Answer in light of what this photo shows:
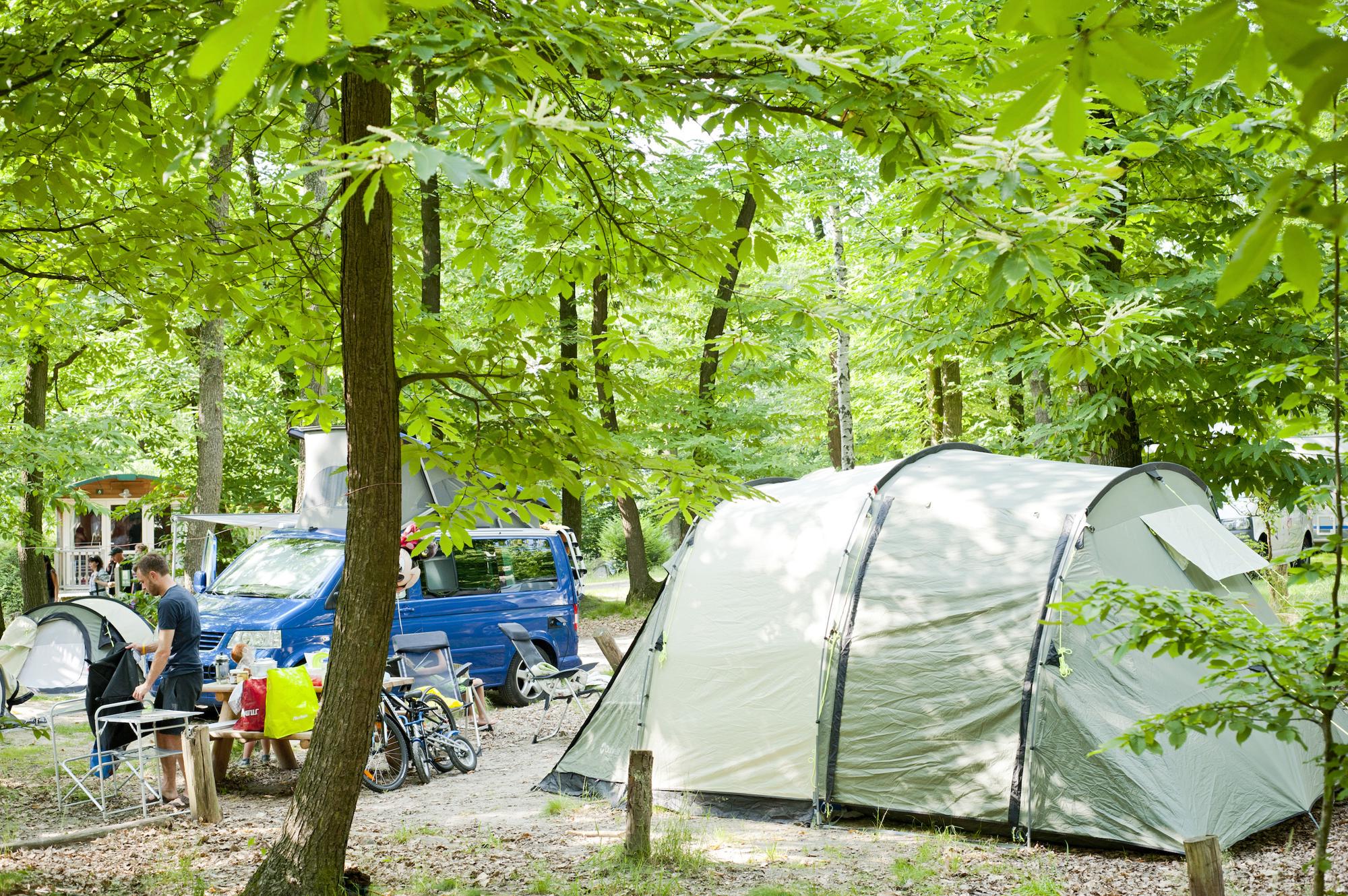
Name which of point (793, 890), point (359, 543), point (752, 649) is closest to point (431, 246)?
point (752, 649)

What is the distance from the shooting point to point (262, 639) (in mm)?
8875

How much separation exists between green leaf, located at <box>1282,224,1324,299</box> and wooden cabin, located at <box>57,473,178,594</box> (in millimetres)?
22057

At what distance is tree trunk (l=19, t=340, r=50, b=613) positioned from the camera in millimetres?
13375

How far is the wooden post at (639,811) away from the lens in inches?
221

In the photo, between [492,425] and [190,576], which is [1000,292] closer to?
[492,425]

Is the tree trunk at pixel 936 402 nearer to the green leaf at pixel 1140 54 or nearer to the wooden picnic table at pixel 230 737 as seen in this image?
the wooden picnic table at pixel 230 737

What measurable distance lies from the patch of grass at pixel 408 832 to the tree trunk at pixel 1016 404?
10.8 meters

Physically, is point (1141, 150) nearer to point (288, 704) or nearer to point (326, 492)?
point (288, 704)

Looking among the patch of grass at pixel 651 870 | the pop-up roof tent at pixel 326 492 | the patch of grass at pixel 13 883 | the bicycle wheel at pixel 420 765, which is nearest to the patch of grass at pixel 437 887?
the patch of grass at pixel 651 870

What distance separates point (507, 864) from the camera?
18.4 feet

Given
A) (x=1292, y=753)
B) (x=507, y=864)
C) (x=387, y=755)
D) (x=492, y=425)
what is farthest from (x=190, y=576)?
(x=1292, y=753)

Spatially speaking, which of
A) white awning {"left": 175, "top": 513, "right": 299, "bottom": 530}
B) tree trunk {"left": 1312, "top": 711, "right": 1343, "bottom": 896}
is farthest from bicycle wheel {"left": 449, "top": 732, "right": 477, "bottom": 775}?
tree trunk {"left": 1312, "top": 711, "right": 1343, "bottom": 896}

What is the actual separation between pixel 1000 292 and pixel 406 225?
5.61m

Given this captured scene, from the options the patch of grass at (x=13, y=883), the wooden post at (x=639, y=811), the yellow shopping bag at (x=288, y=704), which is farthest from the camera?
the yellow shopping bag at (x=288, y=704)
